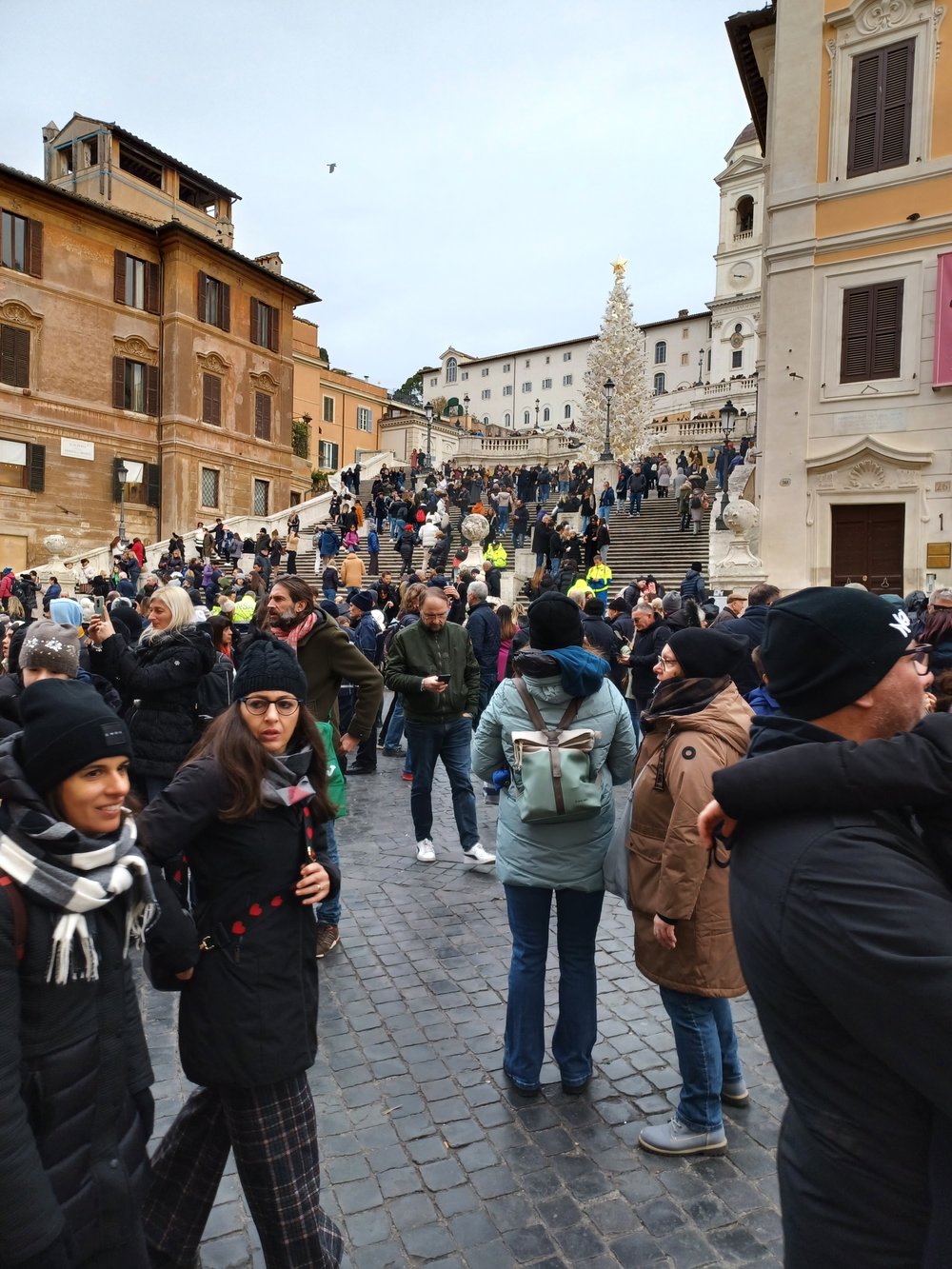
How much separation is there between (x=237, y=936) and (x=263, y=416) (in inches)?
1518

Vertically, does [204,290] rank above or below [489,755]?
above

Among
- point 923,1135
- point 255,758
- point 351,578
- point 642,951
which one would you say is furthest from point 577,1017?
point 351,578

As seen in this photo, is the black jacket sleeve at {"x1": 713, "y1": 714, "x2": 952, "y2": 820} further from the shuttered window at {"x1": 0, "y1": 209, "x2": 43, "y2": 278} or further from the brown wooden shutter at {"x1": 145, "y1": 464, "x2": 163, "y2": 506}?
the shuttered window at {"x1": 0, "y1": 209, "x2": 43, "y2": 278}

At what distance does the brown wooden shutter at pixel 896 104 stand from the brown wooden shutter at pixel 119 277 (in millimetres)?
27831

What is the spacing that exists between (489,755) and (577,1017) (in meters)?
1.19

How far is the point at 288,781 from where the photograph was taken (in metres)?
2.42

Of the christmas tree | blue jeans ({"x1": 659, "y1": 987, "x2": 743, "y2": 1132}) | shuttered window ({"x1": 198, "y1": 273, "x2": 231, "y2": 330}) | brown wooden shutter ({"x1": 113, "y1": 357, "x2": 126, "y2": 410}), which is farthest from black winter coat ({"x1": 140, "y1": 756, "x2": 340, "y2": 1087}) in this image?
the christmas tree

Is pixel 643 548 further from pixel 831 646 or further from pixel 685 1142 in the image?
pixel 831 646

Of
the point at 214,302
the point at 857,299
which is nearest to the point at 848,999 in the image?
the point at 857,299

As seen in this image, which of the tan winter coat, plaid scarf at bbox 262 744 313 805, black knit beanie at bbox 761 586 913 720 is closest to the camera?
black knit beanie at bbox 761 586 913 720

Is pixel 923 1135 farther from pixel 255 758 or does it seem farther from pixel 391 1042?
pixel 391 1042

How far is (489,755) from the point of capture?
388 centimetres

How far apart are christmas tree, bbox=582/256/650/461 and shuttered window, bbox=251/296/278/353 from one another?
63.7ft

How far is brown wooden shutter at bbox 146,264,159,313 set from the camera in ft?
112
